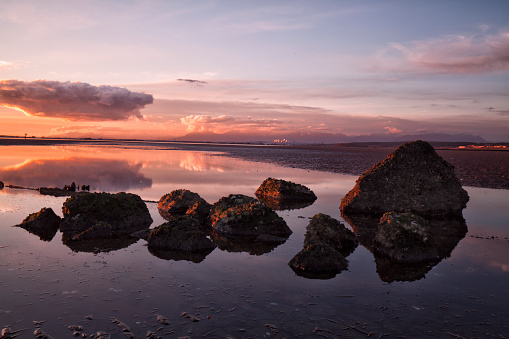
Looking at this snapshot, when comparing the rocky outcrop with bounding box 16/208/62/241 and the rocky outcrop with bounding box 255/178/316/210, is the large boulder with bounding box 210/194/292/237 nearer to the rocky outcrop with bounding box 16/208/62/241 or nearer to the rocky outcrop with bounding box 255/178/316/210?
the rocky outcrop with bounding box 255/178/316/210

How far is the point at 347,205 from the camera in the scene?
18.1m

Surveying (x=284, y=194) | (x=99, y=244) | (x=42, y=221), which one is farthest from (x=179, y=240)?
(x=284, y=194)

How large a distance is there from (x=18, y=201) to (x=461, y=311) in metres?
19.8

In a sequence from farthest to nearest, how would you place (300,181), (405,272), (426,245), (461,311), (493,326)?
1. (300,181)
2. (426,245)
3. (405,272)
4. (461,311)
5. (493,326)

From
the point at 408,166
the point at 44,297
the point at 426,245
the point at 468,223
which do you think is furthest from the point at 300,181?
the point at 44,297

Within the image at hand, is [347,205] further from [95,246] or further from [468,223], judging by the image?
[95,246]

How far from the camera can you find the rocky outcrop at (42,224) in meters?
13.2

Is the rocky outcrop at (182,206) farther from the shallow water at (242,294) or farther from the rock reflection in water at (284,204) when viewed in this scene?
the rock reflection in water at (284,204)

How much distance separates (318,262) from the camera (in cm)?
983

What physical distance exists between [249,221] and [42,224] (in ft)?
25.7

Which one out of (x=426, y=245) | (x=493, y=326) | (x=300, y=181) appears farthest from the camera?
(x=300, y=181)

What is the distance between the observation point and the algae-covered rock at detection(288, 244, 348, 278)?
31.8 ft

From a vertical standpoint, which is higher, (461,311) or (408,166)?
(408,166)

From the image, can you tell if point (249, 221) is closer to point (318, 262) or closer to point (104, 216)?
point (318, 262)
